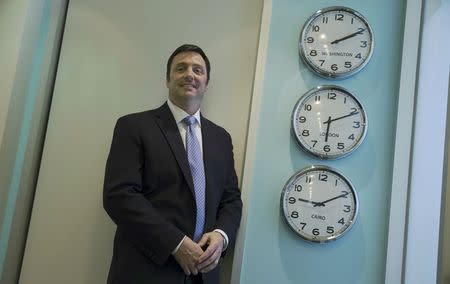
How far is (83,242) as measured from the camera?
6.22 ft

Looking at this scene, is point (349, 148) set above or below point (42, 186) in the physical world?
above

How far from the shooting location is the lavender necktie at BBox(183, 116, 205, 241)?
1.62 metres

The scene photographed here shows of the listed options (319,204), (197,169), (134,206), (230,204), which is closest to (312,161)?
(319,204)

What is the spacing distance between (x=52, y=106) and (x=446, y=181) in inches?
66.3

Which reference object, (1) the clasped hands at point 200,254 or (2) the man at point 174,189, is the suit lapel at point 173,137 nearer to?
(2) the man at point 174,189

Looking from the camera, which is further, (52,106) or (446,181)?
(52,106)

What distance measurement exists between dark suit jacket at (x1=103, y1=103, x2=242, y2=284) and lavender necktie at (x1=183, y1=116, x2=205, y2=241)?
2 centimetres

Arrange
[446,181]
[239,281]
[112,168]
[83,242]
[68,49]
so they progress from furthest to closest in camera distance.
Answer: [68,49], [83,242], [239,281], [112,168], [446,181]

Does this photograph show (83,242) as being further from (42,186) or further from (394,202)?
(394,202)

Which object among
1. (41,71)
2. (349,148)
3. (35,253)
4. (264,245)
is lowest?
(35,253)

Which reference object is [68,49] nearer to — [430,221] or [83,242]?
[83,242]

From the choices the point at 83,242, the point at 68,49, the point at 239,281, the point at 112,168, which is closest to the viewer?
the point at 112,168

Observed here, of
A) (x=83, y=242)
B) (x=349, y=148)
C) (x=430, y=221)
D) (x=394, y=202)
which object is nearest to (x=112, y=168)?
(x=83, y=242)

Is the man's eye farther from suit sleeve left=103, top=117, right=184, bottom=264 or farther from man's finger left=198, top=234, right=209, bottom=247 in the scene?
man's finger left=198, top=234, right=209, bottom=247
